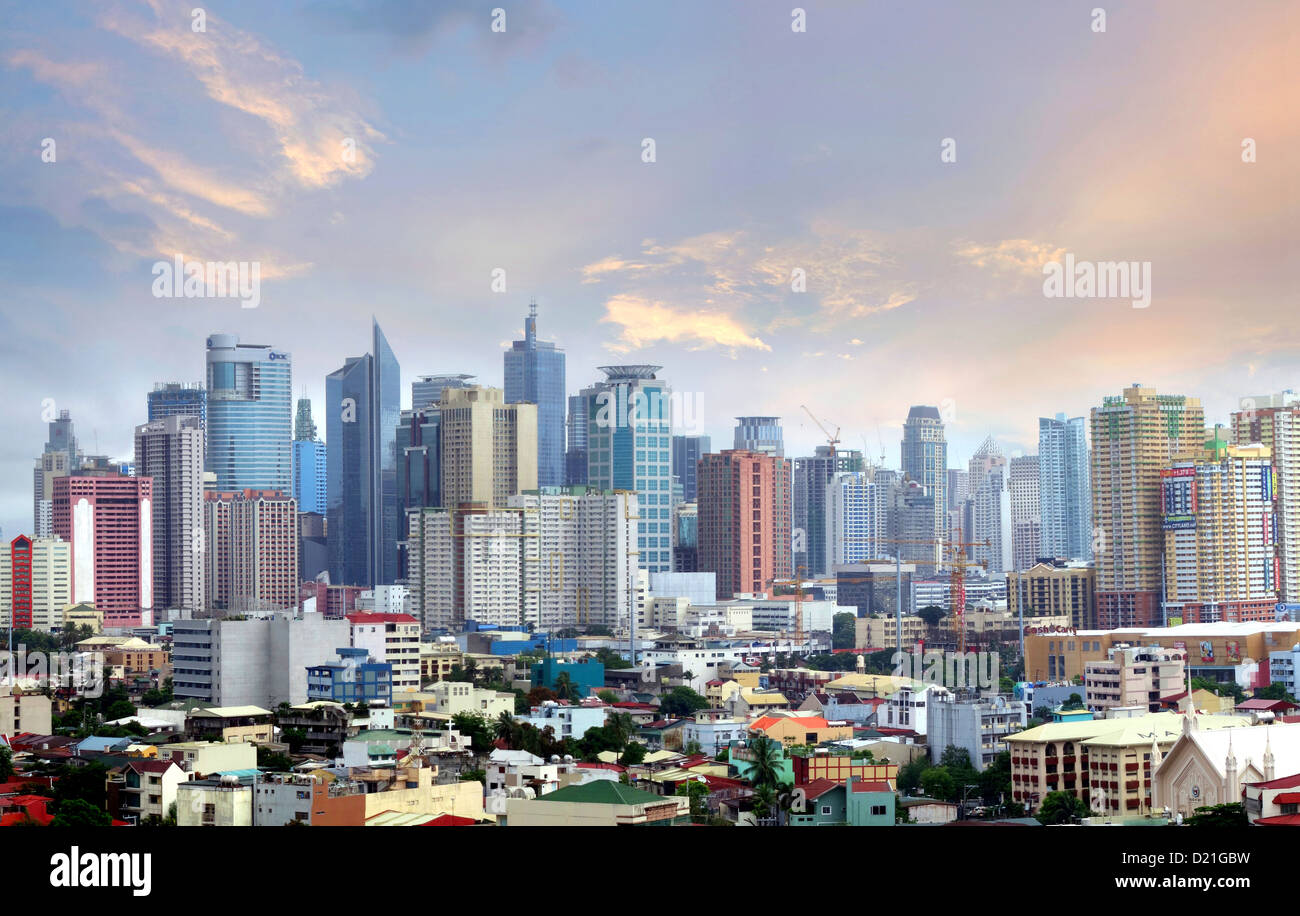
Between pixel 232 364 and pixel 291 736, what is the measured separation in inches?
1120

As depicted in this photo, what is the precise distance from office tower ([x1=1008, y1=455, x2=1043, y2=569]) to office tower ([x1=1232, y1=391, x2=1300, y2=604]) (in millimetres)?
9159

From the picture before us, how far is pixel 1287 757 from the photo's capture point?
335 inches

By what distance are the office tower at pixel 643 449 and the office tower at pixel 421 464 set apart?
3618 mm

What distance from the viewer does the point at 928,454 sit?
37.3m

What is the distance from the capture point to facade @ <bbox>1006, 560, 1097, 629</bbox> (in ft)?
82.1

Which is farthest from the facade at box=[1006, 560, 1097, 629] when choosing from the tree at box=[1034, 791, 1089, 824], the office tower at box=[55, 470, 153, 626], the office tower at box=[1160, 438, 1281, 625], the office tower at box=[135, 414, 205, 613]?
the tree at box=[1034, 791, 1089, 824]

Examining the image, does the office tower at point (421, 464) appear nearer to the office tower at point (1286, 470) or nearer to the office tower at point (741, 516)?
the office tower at point (741, 516)

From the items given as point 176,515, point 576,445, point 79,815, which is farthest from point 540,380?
point 79,815

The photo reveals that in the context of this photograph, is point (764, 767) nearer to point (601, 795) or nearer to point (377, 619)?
point (601, 795)

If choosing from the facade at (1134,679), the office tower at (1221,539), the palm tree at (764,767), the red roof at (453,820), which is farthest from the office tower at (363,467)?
the red roof at (453,820)

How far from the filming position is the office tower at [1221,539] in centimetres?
2284
